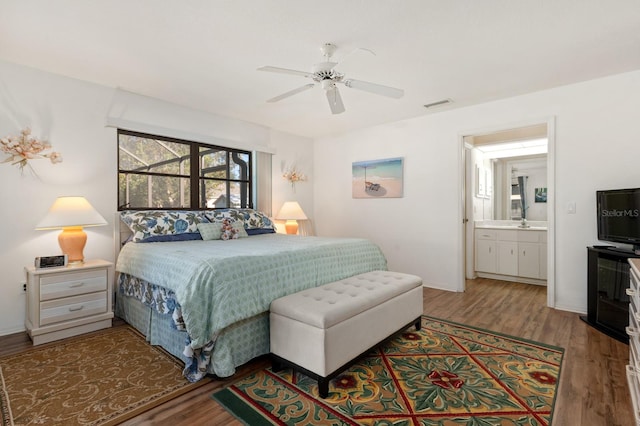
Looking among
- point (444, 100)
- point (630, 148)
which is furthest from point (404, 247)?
point (630, 148)

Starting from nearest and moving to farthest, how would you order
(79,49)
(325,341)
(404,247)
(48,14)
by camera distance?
1. (325,341)
2. (48,14)
3. (79,49)
4. (404,247)

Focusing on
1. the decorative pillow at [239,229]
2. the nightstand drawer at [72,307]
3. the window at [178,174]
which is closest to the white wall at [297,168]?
the window at [178,174]

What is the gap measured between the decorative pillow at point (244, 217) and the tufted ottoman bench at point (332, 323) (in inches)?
73.0

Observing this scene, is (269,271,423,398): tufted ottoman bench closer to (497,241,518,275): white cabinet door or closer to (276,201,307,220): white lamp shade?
(276,201,307,220): white lamp shade

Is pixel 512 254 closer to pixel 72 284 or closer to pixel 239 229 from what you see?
pixel 239 229

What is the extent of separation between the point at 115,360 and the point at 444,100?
4.15 meters

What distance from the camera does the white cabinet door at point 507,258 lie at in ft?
15.8

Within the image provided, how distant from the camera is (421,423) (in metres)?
1.63

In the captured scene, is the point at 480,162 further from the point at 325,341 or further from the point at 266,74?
the point at 325,341

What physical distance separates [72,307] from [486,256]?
5.37 meters

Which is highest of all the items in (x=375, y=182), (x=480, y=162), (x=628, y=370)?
(x=480, y=162)

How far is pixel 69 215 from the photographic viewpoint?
9.16ft

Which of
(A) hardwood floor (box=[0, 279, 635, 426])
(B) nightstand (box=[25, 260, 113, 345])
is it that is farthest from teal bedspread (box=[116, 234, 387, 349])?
(A) hardwood floor (box=[0, 279, 635, 426])

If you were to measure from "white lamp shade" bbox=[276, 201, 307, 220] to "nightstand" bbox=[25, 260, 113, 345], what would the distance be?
244 centimetres
